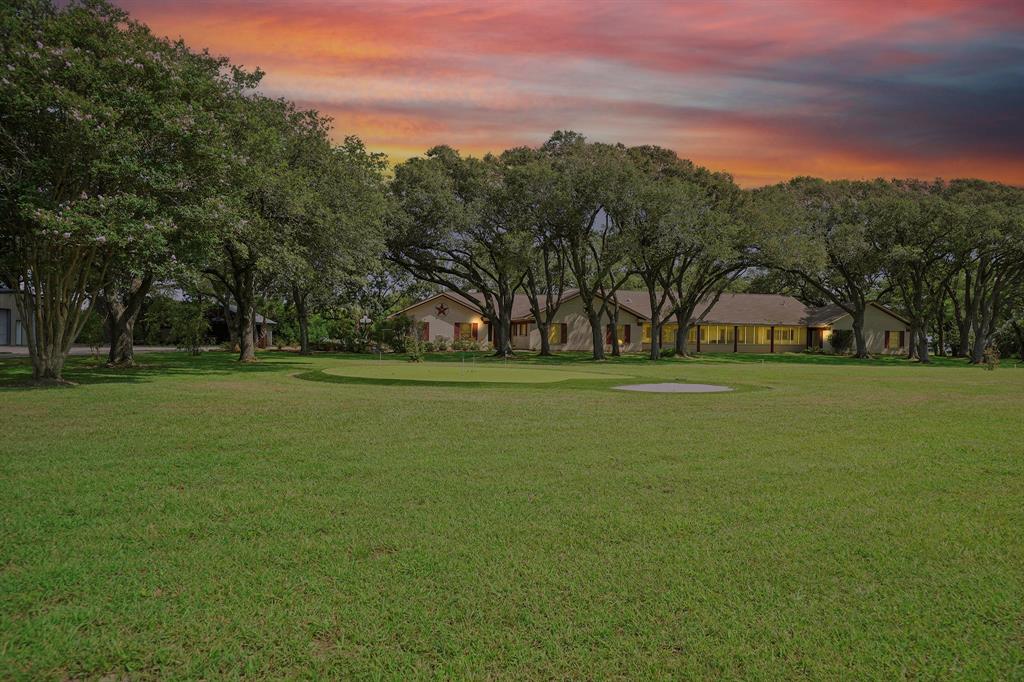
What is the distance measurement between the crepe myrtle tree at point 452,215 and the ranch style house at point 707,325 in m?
11.4

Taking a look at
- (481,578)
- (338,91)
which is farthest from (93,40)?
(481,578)

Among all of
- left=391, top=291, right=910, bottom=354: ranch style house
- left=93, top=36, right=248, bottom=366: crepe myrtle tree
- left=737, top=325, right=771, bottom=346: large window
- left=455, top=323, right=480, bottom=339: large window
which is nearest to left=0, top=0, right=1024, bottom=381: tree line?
left=93, top=36, right=248, bottom=366: crepe myrtle tree

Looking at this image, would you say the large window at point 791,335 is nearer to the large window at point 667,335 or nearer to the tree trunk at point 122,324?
the large window at point 667,335

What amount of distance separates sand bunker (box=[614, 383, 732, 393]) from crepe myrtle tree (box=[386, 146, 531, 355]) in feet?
73.4

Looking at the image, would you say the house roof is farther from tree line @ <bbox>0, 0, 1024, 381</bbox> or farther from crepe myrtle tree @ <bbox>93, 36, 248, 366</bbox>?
crepe myrtle tree @ <bbox>93, 36, 248, 366</bbox>

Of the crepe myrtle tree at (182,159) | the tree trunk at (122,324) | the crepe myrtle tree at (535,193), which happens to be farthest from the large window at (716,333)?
the crepe myrtle tree at (182,159)

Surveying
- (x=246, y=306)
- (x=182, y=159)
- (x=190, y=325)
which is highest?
(x=182, y=159)

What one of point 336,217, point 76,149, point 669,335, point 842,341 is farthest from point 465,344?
point 76,149

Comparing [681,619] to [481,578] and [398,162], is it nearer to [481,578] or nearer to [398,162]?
[481,578]

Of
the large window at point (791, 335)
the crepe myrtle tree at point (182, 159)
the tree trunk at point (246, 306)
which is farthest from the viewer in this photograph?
the large window at point (791, 335)

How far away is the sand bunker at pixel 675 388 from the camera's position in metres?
18.7

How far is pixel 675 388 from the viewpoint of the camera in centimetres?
1964

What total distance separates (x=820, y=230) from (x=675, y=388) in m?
29.9

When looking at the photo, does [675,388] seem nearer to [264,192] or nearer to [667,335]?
[264,192]
